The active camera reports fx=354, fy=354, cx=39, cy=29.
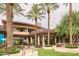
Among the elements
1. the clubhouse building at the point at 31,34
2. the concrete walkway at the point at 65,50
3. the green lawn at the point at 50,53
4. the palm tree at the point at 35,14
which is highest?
the palm tree at the point at 35,14

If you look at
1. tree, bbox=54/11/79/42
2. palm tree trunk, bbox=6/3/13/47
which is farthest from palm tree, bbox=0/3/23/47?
tree, bbox=54/11/79/42

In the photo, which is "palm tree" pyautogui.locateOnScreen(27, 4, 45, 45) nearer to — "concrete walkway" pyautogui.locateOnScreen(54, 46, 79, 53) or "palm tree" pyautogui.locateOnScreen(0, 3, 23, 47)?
"palm tree" pyautogui.locateOnScreen(0, 3, 23, 47)

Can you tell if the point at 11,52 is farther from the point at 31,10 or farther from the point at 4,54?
the point at 31,10

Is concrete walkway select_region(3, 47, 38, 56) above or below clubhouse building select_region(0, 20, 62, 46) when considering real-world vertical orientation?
below

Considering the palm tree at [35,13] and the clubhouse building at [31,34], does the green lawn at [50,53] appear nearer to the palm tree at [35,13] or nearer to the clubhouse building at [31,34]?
the clubhouse building at [31,34]

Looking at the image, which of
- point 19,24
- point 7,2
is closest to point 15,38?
point 19,24

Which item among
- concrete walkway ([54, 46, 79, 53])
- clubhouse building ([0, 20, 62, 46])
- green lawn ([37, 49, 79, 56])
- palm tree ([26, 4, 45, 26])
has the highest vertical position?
palm tree ([26, 4, 45, 26])

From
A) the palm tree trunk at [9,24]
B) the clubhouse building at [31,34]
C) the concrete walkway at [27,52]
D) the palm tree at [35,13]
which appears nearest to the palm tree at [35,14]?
the palm tree at [35,13]

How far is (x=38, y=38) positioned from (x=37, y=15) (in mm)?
367

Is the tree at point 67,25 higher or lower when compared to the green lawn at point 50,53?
higher

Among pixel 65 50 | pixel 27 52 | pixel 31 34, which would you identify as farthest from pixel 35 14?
pixel 65 50

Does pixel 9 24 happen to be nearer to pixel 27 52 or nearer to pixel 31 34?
pixel 31 34

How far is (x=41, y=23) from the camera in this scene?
5617 millimetres

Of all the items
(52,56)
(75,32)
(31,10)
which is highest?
(31,10)
